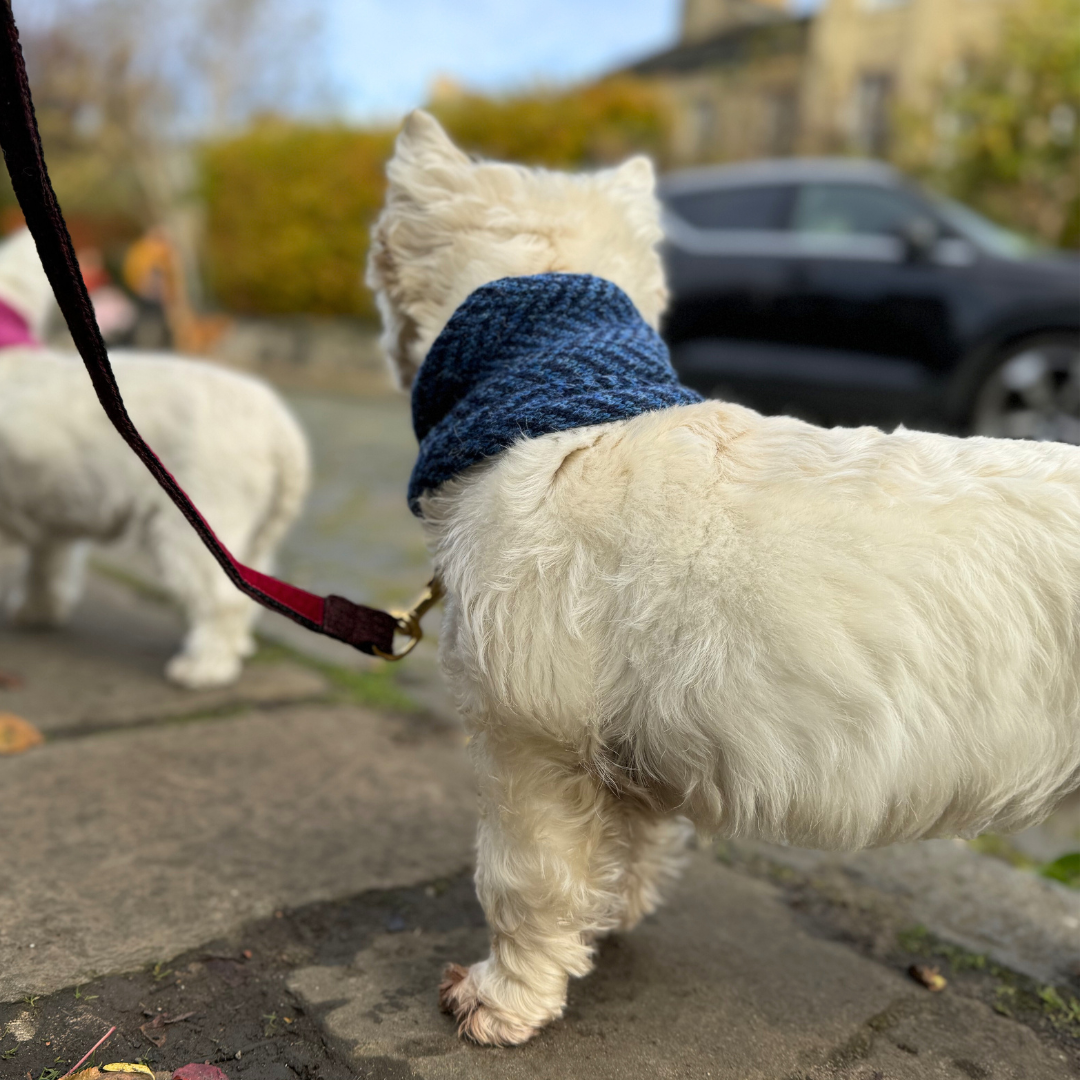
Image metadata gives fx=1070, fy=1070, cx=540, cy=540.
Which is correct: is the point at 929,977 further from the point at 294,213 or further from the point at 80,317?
the point at 294,213

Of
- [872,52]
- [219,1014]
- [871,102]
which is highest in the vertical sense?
[872,52]

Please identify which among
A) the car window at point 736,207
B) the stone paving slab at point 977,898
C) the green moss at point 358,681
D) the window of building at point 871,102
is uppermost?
the window of building at point 871,102

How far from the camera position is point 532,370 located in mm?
1859

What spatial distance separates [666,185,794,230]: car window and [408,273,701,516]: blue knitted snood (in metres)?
6.32

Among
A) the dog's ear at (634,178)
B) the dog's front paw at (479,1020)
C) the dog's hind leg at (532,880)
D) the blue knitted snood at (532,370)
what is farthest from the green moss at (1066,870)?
the dog's ear at (634,178)

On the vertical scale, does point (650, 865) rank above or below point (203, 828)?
above

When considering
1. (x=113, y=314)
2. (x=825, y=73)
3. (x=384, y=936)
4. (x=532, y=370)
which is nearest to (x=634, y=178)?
(x=532, y=370)

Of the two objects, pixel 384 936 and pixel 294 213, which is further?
pixel 294 213

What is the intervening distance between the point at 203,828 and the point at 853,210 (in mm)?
6600

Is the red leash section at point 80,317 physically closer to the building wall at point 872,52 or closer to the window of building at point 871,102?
the building wall at point 872,52

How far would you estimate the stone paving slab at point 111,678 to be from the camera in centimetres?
323

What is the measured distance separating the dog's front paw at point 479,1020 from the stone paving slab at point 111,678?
5.52 feet

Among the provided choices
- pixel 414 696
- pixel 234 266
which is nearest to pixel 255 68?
pixel 234 266

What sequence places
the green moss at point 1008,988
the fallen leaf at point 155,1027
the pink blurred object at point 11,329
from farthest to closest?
Result: the pink blurred object at point 11,329
the green moss at point 1008,988
the fallen leaf at point 155,1027
